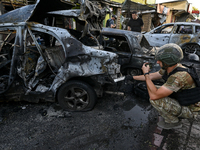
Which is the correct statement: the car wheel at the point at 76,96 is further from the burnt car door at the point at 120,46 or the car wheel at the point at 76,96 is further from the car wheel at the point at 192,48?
the car wheel at the point at 192,48

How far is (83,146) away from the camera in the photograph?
204cm

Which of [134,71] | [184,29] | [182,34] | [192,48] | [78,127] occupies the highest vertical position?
[184,29]

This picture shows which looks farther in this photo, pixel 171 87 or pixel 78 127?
pixel 78 127

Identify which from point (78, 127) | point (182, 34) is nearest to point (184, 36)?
point (182, 34)

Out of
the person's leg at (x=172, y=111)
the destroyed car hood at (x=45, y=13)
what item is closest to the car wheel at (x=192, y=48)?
the destroyed car hood at (x=45, y=13)

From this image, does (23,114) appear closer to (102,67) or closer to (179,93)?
(102,67)

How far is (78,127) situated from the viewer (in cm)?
244

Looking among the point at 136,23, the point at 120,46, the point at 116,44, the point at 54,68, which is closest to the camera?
the point at 54,68

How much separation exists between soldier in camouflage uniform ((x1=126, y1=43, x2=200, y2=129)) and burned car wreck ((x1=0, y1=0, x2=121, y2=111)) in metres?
0.84

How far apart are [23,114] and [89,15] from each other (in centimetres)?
251

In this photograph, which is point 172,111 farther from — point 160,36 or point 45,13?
point 160,36

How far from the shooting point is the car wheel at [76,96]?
264 cm

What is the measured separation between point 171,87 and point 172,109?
49 centimetres

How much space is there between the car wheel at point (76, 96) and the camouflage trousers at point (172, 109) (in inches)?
47.7
